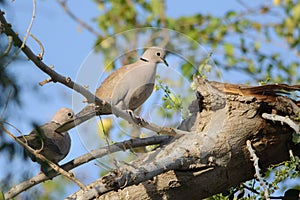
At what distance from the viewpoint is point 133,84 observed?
132 inches

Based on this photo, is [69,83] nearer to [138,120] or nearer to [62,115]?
[138,120]

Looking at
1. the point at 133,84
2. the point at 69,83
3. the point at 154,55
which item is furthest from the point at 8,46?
the point at 133,84

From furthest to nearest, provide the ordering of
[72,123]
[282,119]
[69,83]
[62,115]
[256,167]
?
1. [62,115]
2. [72,123]
3. [282,119]
4. [256,167]
5. [69,83]

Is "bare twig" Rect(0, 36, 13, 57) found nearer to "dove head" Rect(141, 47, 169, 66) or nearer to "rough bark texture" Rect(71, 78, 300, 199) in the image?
"rough bark texture" Rect(71, 78, 300, 199)

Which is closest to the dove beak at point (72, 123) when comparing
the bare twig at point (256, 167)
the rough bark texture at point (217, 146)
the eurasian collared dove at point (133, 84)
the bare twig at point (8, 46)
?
the eurasian collared dove at point (133, 84)

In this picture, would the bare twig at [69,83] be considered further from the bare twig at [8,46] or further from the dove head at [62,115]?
the dove head at [62,115]

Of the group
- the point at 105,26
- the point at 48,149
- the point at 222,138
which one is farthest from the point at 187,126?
the point at 105,26

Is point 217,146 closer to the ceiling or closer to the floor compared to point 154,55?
closer to the floor

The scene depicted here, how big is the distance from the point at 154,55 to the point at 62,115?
53.6 inches

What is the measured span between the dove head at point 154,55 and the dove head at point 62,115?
1128 mm

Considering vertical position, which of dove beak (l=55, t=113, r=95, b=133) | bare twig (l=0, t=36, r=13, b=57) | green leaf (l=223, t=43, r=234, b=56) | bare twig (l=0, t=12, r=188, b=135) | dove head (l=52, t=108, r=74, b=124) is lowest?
bare twig (l=0, t=36, r=13, b=57)

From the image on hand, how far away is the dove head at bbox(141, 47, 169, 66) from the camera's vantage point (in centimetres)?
312

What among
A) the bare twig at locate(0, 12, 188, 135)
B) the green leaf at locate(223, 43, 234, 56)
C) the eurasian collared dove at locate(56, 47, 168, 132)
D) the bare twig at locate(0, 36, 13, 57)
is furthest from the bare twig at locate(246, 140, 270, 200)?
the green leaf at locate(223, 43, 234, 56)

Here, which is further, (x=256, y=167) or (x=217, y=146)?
(x=217, y=146)
